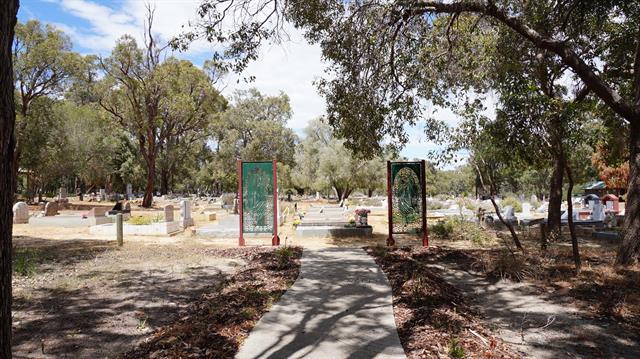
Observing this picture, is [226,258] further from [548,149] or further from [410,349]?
[548,149]

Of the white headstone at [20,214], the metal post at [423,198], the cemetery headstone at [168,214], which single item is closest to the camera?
the metal post at [423,198]

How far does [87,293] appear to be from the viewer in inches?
275

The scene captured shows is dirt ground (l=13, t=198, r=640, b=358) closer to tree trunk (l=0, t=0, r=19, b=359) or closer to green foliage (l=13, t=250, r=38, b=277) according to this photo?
green foliage (l=13, t=250, r=38, b=277)

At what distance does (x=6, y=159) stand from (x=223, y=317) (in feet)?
11.2

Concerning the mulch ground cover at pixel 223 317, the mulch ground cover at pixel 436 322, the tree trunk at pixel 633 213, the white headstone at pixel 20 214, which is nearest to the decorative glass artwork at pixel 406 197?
the mulch ground cover at pixel 436 322

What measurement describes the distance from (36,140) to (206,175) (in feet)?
91.4

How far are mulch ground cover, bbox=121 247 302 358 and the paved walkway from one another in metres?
0.21

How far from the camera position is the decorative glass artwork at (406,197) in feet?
43.9

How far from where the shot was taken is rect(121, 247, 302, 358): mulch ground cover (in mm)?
4273

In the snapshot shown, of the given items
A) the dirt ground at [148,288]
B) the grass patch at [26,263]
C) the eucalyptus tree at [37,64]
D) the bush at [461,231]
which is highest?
the eucalyptus tree at [37,64]

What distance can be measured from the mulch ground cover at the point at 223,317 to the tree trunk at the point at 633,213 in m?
6.49

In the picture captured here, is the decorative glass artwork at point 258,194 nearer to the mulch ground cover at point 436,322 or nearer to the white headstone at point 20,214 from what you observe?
the mulch ground cover at point 436,322

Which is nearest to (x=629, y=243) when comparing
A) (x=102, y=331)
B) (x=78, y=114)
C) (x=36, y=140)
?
(x=102, y=331)

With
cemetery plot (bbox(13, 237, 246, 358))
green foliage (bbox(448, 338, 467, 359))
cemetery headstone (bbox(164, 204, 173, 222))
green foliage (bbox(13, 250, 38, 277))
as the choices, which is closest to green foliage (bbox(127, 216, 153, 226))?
cemetery headstone (bbox(164, 204, 173, 222))
